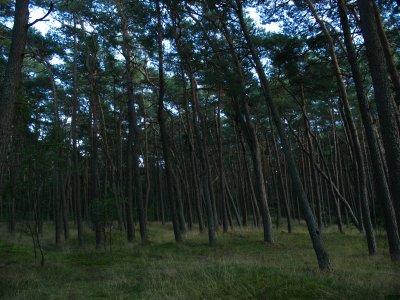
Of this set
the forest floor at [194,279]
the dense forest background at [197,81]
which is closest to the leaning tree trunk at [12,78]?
the dense forest background at [197,81]

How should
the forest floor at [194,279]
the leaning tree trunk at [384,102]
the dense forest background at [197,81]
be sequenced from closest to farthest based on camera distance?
1. the forest floor at [194,279]
2. the leaning tree trunk at [384,102]
3. the dense forest background at [197,81]

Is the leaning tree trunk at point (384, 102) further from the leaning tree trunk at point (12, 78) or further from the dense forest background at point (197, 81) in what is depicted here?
the leaning tree trunk at point (12, 78)

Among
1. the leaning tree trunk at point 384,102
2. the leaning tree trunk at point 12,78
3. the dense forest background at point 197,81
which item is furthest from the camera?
the dense forest background at point 197,81

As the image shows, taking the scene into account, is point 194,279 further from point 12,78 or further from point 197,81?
point 197,81

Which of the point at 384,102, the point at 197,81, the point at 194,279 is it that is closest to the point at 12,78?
the point at 194,279

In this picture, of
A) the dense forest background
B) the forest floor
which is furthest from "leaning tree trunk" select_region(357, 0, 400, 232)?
the forest floor

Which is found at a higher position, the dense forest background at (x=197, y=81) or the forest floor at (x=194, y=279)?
the dense forest background at (x=197, y=81)

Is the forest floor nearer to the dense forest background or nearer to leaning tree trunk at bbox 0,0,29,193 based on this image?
the dense forest background

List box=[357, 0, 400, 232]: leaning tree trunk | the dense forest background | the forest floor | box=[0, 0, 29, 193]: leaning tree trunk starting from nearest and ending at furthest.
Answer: the forest floor
box=[357, 0, 400, 232]: leaning tree trunk
box=[0, 0, 29, 193]: leaning tree trunk
the dense forest background

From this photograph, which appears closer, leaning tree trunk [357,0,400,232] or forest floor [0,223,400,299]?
forest floor [0,223,400,299]

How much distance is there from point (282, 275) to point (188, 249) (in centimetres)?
938

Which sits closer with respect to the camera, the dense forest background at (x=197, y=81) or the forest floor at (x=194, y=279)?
the forest floor at (x=194, y=279)

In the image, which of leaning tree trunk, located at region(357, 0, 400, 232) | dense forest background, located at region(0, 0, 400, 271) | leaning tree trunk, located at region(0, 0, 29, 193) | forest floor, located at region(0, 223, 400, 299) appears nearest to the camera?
forest floor, located at region(0, 223, 400, 299)

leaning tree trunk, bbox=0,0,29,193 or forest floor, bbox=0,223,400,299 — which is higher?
leaning tree trunk, bbox=0,0,29,193
